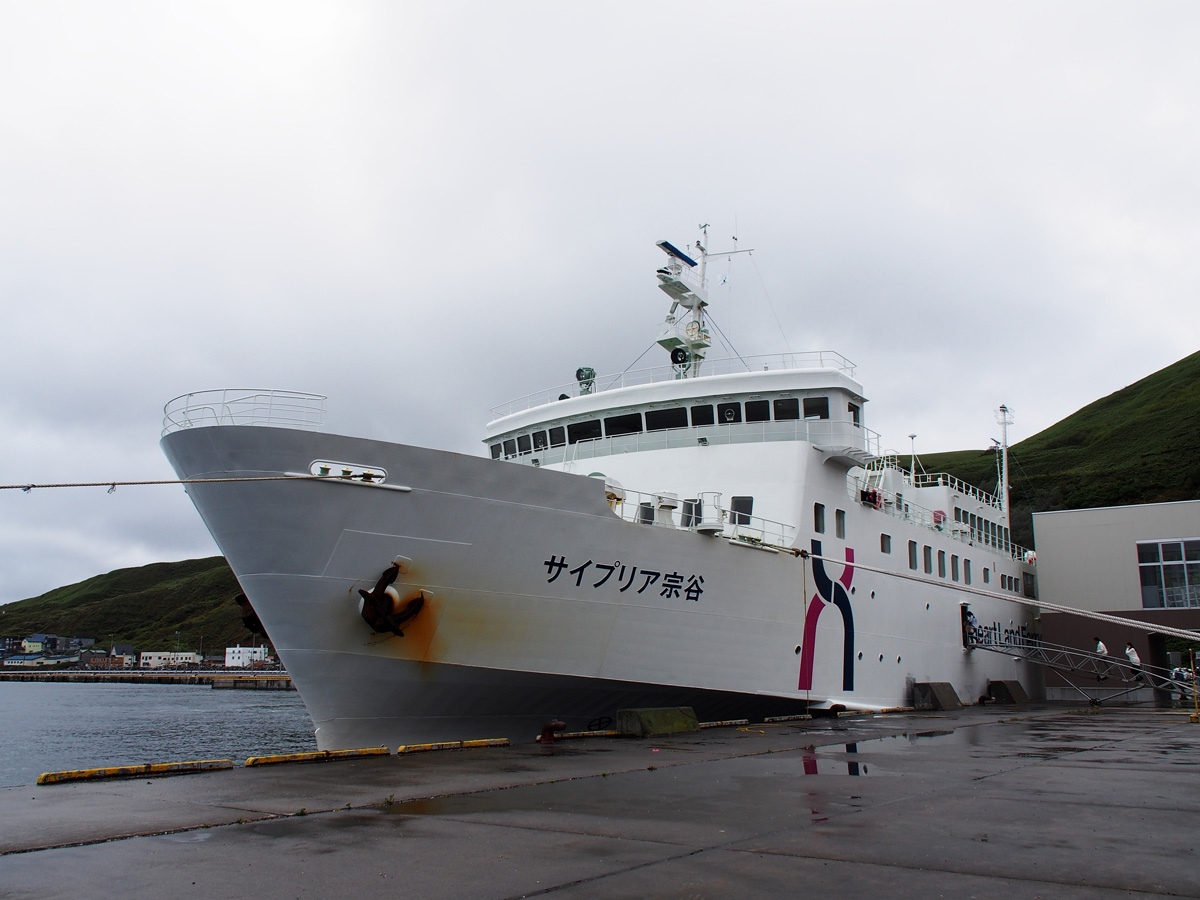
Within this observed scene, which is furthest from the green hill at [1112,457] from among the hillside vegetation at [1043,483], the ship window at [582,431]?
the ship window at [582,431]

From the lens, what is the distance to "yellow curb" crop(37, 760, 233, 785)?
816 centimetres

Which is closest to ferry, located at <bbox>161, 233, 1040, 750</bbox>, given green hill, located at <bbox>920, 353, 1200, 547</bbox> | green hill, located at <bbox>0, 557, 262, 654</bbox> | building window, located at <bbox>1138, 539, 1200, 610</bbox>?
building window, located at <bbox>1138, 539, 1200, 610</bbox>

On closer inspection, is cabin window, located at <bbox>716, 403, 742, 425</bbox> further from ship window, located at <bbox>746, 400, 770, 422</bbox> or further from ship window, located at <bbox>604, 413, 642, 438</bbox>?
ship window, located at <bbox>604, 413, 642, 438</bbox>

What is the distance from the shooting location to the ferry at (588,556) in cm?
1055

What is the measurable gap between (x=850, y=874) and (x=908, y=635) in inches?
660

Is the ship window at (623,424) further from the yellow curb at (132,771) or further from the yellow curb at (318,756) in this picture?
the yellow curb at (132,771)

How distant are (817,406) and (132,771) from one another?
42.0 ft

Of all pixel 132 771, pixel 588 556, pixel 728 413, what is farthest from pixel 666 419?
pixel 132 771

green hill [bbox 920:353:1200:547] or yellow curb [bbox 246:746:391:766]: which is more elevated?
green hill [bbox 920:353:1200:547]

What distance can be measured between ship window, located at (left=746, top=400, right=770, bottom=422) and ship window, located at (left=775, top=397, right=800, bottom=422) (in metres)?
0.19

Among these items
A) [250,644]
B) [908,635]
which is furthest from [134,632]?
[908,635]

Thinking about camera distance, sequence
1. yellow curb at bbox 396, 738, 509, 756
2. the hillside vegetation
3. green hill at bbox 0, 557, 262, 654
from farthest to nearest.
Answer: green hill at bbox 0, 557, 262, 654 < the hillside vegetation < yellow curb at bbox 396, 738, 509, 756

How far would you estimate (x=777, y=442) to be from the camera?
1627 cm

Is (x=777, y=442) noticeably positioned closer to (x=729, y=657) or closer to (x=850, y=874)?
(x=729, y=657)
